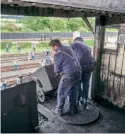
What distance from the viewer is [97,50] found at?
4.54 metres

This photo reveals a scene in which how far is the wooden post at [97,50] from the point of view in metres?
4.38

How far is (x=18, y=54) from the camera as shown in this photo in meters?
14.0

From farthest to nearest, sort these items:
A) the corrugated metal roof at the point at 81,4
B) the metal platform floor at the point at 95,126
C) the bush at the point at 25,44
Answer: the bush at the point at 25,44
the metal platform floor at the point at 95,126
the corrugated metal roof at the point at 81,4

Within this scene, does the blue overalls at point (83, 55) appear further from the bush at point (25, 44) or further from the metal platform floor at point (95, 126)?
the bush at point (25, 44)

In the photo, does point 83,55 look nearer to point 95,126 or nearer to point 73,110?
point 73,110

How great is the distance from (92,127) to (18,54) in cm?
1139

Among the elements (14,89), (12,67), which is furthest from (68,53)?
(12,67)

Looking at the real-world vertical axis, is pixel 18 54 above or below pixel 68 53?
below

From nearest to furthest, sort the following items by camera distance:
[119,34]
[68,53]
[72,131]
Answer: [72,131] < [68,53] < [119,34]

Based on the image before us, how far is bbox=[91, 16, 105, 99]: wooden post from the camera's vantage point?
14.4 feet

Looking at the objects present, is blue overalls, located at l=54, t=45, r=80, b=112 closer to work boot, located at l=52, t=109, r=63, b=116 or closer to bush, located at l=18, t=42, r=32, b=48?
work boot, located at l=52, t=109, r=63, b=116

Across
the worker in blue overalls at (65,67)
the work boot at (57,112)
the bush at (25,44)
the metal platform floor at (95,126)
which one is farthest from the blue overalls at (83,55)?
the bush at (25,44)

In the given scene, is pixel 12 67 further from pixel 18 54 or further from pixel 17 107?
pixel 17 107

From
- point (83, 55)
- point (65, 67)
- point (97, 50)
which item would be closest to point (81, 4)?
point (65, 67)
